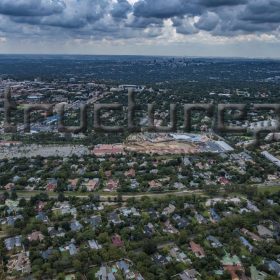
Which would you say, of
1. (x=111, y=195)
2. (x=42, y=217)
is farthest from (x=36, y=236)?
(x=111, y=195)

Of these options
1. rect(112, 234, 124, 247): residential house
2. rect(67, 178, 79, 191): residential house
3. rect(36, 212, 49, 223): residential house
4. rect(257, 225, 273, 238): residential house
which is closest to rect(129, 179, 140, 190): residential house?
rect(67, 178, 79, 191): residential house

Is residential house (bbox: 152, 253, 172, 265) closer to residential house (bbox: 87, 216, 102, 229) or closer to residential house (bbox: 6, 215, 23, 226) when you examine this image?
residential house (bbox: 87, 216, 102, 229)

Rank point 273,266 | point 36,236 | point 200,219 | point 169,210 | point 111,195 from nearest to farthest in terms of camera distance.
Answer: point 273,266 < point 36,236 < point 200,219 < point 169,210 < point 111,195

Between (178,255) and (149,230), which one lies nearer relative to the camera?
(178,255)

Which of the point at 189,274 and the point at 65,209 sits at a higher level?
the point at 189,274

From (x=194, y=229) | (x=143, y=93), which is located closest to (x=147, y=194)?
(x=194, y=229)

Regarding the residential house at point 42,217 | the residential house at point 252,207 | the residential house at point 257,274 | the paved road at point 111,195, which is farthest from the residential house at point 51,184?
the residential house at point 257,274

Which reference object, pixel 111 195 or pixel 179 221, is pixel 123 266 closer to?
pixel 179 221

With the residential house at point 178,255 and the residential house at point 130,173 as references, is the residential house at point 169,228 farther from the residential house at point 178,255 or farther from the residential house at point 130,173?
the residential house at point 130,173
